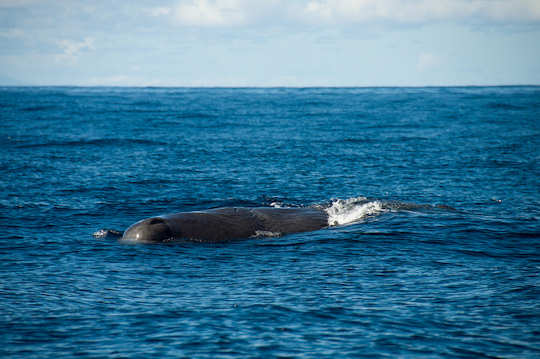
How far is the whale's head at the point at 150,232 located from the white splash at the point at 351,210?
4589mm

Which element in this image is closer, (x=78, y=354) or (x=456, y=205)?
(x=78, y=354)

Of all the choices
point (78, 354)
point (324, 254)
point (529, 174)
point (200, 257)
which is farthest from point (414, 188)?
point (78, 354)

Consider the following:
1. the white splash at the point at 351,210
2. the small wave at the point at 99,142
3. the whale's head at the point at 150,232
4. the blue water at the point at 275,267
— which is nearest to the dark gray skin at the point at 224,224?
the whale's head at the point at 150,232

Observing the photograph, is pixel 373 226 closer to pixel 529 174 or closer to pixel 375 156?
pixel 529 174

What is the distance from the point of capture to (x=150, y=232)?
48.9ft

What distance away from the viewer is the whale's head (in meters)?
14.9

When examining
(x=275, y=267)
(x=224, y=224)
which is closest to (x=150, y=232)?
(x=224, y=224)

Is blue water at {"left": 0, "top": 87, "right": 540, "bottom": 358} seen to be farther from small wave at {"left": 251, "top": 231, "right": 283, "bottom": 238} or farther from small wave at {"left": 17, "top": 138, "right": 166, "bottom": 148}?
small wave at {"left": 17, "top": 138, "right": 166, "bottom": 148}

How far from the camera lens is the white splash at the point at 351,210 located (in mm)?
16984

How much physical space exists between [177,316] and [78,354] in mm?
1869

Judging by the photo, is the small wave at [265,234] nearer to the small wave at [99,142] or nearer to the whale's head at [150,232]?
the whale's head at [150,232]

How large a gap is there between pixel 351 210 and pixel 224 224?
426cm

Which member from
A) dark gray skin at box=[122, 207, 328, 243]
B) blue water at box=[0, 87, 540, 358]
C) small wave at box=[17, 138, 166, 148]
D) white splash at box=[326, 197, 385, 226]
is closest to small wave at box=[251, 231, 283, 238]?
dark gray skin at box=[122, 207, 328, 243]

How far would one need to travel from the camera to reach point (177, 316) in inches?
396
